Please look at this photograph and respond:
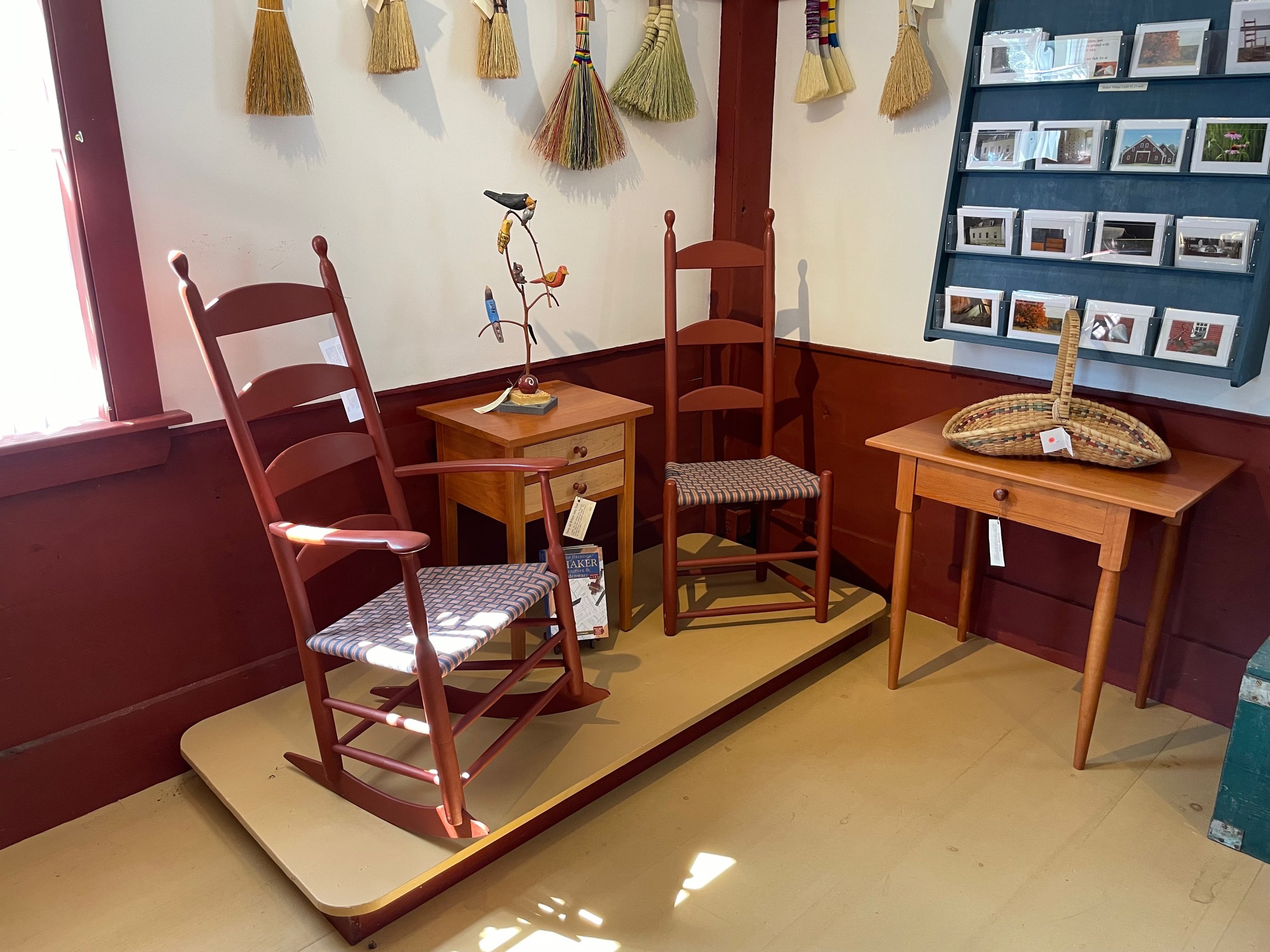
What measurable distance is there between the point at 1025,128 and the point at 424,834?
2.18 metres

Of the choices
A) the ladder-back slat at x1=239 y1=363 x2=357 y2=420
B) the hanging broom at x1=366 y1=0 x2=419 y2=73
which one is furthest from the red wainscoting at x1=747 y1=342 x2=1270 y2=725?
the ladder-back slat at x1=239 y1=363 x2=357 y2=420

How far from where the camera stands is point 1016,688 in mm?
2719

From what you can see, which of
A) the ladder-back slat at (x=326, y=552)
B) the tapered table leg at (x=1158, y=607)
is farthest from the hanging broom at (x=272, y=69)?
the tapered table leg at (x=1158, y=607)

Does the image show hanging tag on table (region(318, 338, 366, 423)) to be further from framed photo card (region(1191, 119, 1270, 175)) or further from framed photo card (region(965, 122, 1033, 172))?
framed photo card (region(1191, 119, 1270, 175))

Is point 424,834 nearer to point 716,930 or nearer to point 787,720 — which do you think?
point 716,930

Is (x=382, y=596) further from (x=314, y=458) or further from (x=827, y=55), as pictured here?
(x=827, y=55)

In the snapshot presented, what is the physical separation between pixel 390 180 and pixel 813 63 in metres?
1.36

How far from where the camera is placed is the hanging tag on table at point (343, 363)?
89.0 inches

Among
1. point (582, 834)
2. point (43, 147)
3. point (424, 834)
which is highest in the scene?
point (43, 147)

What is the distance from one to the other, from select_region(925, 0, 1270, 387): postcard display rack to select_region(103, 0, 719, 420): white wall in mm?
955

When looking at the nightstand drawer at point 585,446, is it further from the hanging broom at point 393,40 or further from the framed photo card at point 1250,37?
the framed photo card at point 1250,37

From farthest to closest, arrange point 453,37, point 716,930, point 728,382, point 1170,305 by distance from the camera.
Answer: point 728,382 < point 453,37 < point 1170,305 < point 716,930

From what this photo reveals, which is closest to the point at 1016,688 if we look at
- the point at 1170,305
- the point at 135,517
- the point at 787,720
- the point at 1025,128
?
the point at 787,720

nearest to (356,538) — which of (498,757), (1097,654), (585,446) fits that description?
(498,757)
